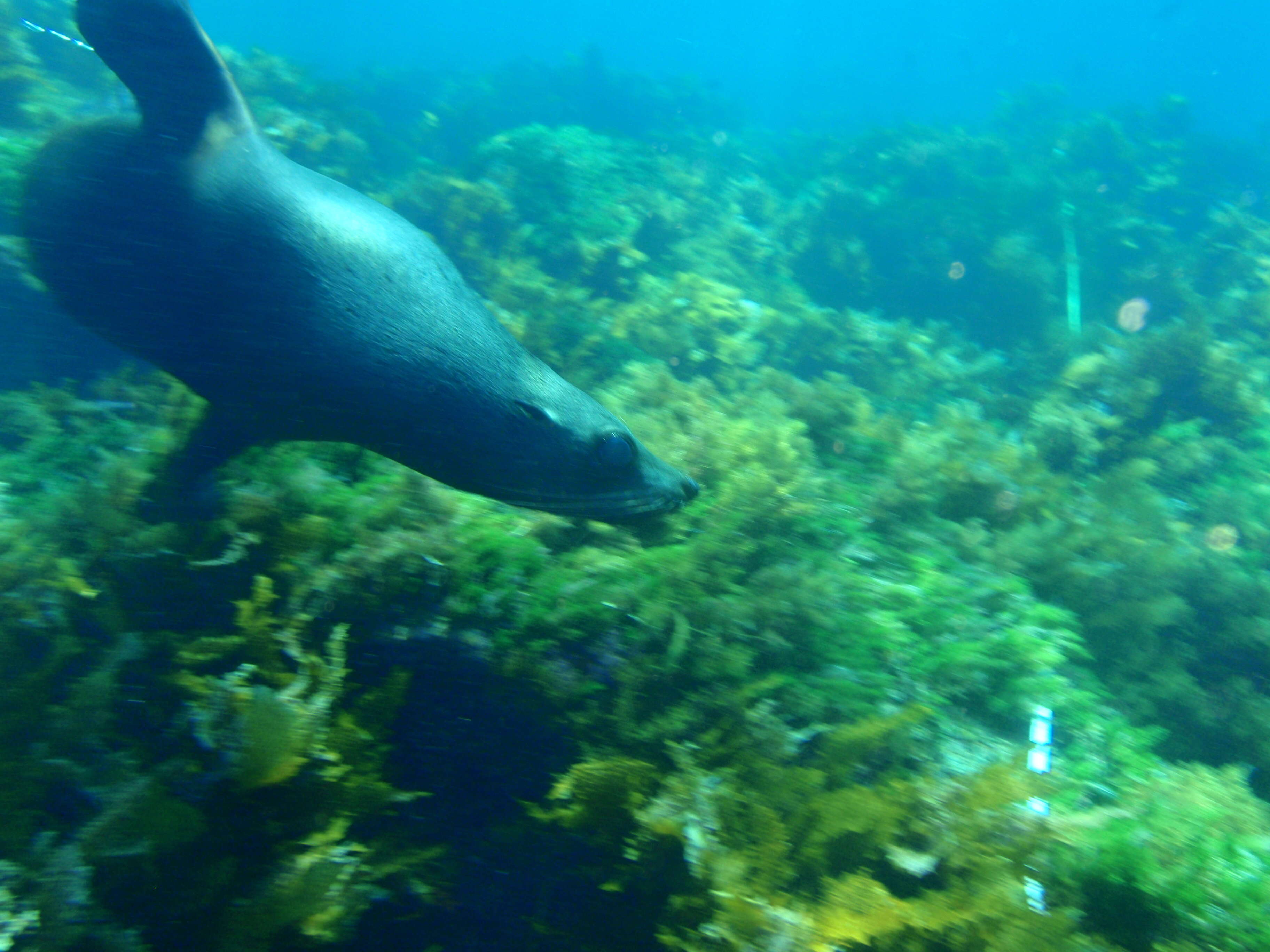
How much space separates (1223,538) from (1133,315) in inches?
235

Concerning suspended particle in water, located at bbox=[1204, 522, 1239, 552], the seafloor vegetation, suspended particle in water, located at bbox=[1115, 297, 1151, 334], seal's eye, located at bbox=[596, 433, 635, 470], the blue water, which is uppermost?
the blue water

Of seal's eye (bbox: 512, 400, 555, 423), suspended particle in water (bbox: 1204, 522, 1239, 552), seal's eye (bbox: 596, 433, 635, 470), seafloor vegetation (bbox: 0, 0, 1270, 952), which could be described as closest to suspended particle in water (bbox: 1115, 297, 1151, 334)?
seafloor vegetation (bbox: 0, 0, 1270, 952)

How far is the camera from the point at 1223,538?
439cm

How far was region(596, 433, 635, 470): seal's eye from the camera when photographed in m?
2.42

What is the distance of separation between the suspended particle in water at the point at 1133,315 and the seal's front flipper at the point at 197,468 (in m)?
9.78

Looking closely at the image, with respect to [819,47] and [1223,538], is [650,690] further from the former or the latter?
[819,47]

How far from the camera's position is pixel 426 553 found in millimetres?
2338

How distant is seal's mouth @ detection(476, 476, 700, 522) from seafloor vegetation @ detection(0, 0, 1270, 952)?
21 cm

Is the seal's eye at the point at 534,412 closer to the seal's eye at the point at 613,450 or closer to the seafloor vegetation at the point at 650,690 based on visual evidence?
the seal's eye at the point at 613,450

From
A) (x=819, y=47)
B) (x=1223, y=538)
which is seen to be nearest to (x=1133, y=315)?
(x=1223, y=538)

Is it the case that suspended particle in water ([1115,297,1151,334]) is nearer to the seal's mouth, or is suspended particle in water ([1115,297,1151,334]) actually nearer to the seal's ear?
the seal's mouth

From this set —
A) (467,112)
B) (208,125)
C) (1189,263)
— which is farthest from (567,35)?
(208,125)

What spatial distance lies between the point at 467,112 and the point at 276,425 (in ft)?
53.6

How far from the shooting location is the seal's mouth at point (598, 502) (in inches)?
96.3
